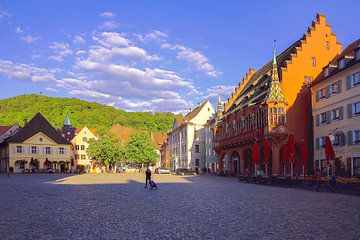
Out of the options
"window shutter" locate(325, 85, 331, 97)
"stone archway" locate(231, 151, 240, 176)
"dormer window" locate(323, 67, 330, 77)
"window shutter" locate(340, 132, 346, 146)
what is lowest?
"stone archway" locate(231, 151, 240, 176)

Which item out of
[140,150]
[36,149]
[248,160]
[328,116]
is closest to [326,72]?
[328,116]

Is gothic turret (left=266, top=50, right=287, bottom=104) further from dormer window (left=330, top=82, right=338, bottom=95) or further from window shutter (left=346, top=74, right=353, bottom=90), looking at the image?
window shutter (left=346, top=74, right=353, bottom=90)

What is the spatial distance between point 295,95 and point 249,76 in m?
21.8

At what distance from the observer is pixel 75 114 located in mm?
136125

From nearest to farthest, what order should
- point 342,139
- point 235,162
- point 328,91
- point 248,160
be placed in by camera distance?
point 342,139 < point 328,91 < point 248,160 < point 235,162

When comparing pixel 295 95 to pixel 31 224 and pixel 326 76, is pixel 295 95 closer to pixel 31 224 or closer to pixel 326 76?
pixel 326 76

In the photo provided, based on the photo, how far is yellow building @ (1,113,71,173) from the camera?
292ft

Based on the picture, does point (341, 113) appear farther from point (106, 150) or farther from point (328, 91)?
point (106, 150)

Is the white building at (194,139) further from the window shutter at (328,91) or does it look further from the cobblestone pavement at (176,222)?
the cobblestone pavement at (176,222)

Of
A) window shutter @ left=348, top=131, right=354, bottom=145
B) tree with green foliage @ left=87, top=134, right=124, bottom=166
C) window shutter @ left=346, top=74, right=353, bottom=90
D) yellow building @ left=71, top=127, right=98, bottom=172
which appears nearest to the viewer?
window shutter @ left=348, top=131, right=354, bottom=145

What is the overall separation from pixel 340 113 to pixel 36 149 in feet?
230

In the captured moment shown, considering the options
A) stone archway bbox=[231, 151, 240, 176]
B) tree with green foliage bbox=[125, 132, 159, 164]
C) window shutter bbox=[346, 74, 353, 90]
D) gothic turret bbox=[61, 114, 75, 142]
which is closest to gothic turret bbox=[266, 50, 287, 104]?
window shutter bbox=[346, 74, 353, 90]

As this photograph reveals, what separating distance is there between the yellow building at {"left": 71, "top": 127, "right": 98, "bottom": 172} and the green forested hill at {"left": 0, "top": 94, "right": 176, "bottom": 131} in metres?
4.34

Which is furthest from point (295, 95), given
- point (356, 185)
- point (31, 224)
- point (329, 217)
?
point (31, 224)
